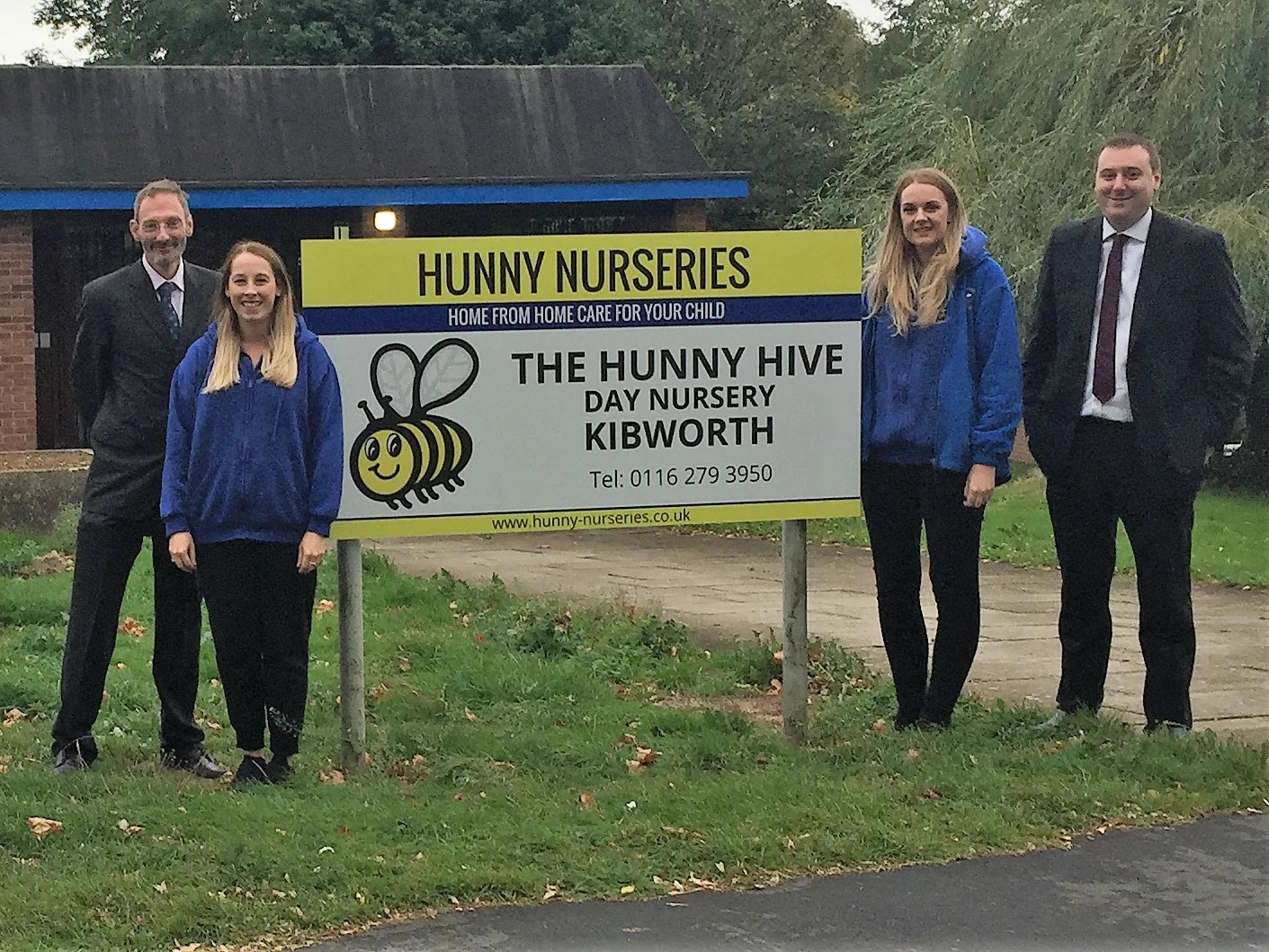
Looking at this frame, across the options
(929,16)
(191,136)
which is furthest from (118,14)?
(191,136)

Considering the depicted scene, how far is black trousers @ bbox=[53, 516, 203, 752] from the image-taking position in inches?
235

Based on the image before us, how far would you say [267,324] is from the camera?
18.4 ft

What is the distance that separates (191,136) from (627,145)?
4.49m

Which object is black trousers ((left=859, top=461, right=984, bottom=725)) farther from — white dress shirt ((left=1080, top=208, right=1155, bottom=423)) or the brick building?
the brick building

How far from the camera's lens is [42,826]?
5.09m

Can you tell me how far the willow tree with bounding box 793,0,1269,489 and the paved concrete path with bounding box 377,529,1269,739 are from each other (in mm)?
6589

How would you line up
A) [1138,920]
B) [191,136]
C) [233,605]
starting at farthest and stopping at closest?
1. [191,136]
2. [233,605]
3. [1138,920]

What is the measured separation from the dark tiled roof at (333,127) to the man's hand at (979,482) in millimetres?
11980

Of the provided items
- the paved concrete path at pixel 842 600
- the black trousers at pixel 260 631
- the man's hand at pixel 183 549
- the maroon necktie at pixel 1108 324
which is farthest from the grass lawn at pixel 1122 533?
the man's hand at pixel 183 549

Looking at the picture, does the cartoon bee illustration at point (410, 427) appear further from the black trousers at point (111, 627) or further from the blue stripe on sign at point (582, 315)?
the black trousers at point (111, 627)

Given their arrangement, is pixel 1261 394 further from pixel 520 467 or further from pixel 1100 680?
pixel 520 467

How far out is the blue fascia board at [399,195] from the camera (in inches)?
651

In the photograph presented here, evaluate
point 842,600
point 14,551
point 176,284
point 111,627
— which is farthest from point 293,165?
point 111,627

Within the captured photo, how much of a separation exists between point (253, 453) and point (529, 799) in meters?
1.40
